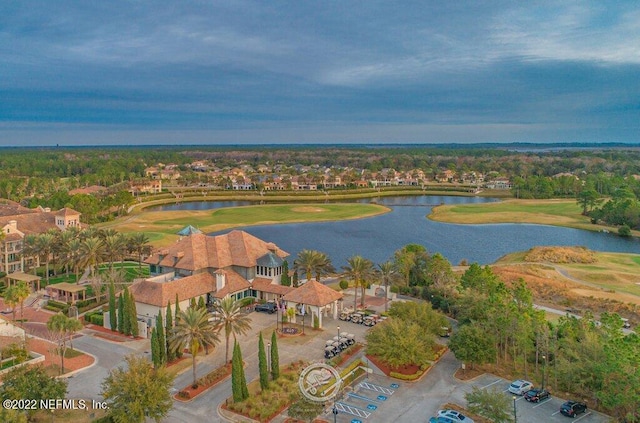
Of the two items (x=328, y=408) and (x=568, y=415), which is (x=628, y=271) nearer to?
(x=568, y=415)

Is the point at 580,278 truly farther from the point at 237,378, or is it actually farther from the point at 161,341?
the point at 161,341

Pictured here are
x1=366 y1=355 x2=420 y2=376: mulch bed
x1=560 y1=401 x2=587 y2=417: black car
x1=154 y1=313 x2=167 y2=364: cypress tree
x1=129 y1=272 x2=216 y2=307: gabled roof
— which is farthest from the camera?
x1=129 y1=272 x2=216 y2=307: gabled roof

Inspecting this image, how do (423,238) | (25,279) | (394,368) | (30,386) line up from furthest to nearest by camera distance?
(423,238) < (25,279) < (394,368) < (30,386)

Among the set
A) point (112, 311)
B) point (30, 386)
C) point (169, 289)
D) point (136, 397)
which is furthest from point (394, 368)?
point (112, 311)

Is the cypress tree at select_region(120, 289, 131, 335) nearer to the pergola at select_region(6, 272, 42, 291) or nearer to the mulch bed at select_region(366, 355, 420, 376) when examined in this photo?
the pergola at select_region(6, 272, 42, 291)

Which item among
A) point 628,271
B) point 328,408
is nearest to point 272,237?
point 628,271

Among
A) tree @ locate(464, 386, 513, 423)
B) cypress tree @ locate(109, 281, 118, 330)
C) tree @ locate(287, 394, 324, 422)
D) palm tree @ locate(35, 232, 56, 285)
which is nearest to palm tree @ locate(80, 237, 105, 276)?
palm tree @ locate(35, 232, 56, 285)
